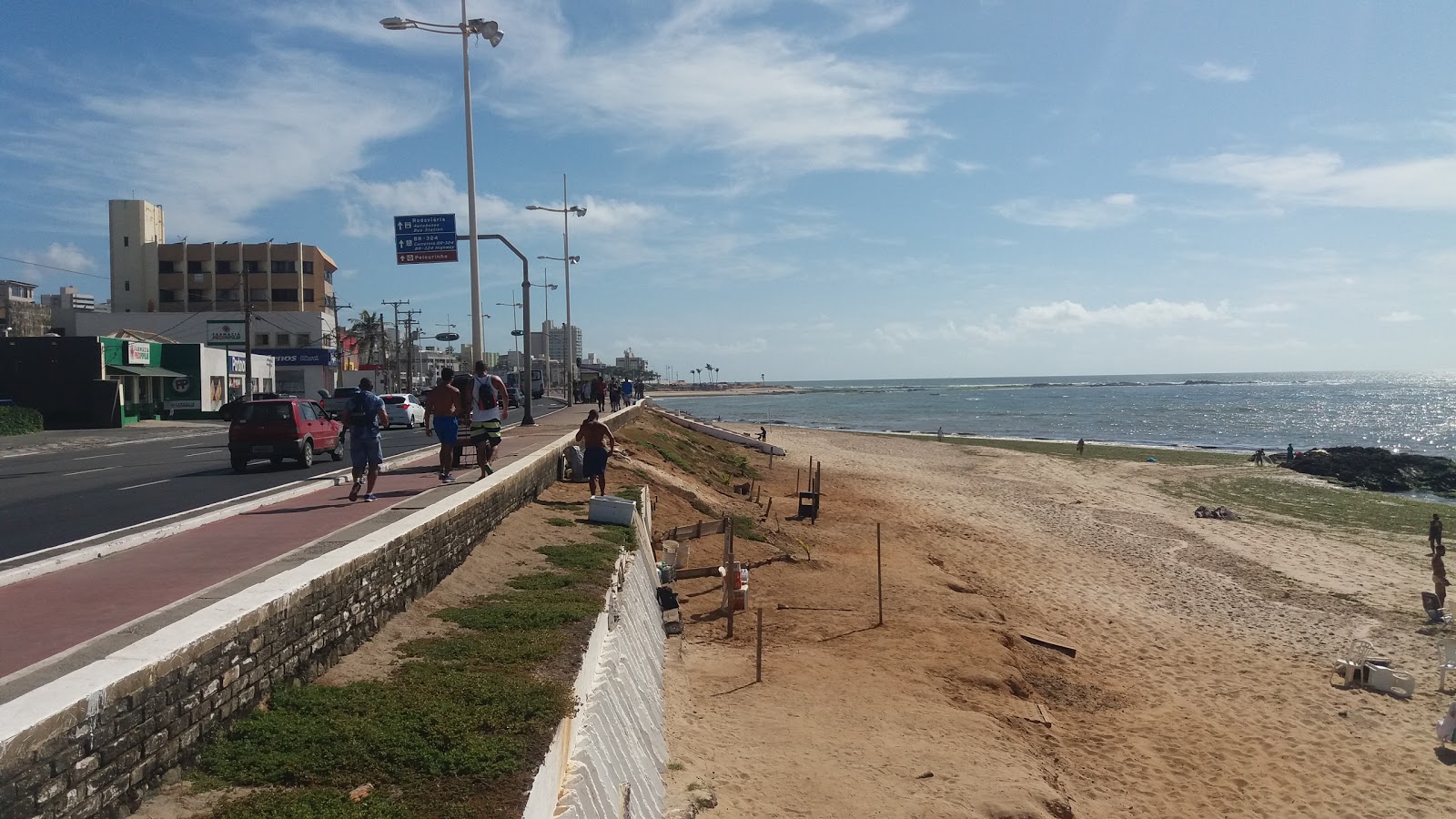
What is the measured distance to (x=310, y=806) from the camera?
439 centimetres

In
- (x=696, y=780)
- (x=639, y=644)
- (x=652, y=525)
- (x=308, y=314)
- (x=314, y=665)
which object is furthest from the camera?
(x=308, y=314)

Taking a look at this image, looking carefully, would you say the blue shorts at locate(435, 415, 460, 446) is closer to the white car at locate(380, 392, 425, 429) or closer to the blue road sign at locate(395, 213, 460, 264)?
the blue road sign at locate(395, 213, 460, 264)

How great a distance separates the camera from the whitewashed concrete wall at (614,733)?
5.54 meters

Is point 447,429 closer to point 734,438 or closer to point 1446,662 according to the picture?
point 1446,662

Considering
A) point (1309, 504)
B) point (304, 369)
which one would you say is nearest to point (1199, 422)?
point (1309, 504)

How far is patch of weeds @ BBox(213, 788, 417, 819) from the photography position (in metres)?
4.30

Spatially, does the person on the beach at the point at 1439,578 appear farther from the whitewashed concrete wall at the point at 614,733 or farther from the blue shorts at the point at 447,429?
the blue shorts at the point at 447,429

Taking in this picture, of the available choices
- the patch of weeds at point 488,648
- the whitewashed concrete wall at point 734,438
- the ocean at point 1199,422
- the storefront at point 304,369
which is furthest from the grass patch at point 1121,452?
the patch of weeds at point 488,648

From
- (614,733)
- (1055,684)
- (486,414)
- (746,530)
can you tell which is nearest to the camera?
(614,733)

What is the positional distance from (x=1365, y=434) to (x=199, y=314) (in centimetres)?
8734

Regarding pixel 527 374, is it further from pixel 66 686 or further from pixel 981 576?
pixel 66 686

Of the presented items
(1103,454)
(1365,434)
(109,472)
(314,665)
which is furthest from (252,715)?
(1365,434)

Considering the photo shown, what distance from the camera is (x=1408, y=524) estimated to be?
90.9ft

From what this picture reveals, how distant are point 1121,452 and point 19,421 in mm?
50837
